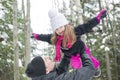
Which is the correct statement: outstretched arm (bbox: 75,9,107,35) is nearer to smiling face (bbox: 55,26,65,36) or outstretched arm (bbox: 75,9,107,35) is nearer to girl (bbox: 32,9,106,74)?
girl (bbox: 32,9,106,74)

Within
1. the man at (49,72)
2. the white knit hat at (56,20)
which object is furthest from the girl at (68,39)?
the man at (49,72)

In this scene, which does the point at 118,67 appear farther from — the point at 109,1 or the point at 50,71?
the point at 50,71

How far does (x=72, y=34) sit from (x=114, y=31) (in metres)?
18.9

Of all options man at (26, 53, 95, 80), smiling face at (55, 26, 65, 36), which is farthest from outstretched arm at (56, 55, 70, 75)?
man at (26, 53, 95, 80)

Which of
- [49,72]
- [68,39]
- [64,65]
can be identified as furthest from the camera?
[64,65]

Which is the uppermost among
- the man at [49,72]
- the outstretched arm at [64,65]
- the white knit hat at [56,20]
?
the white knit hat at [56,20]

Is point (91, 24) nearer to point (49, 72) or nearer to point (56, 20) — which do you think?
point (56, 20)

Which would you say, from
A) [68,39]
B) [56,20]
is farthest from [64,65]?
[56,20]

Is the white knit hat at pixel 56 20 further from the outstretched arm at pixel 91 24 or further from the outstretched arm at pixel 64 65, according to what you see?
the outstretched arm at pixel 64 65

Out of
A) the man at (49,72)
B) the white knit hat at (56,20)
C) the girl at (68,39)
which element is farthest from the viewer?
the white knit hat at (56,20)

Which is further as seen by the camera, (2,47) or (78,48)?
(2,47)

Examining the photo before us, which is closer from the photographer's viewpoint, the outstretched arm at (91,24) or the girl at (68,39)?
the girl at (68,39)

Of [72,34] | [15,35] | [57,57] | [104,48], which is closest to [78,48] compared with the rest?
[72,34]

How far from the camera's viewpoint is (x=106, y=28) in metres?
22.4
